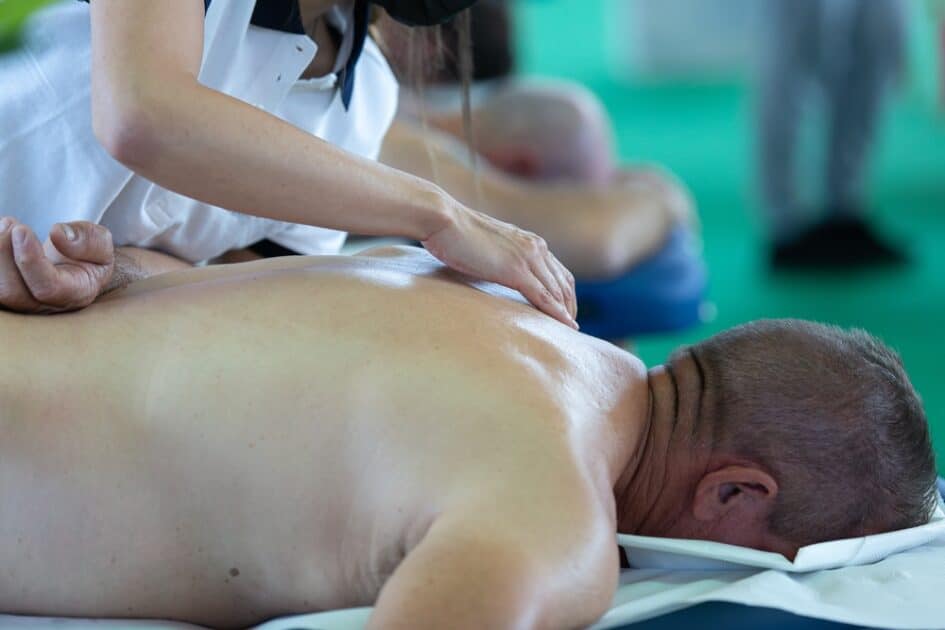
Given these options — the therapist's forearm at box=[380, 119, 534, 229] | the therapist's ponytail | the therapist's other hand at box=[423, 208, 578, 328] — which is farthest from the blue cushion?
the therapist's other hand at box=[423, 208, 578, 328]

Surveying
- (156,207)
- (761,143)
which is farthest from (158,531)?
(761,143)

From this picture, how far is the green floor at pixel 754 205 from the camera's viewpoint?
3.68 meters

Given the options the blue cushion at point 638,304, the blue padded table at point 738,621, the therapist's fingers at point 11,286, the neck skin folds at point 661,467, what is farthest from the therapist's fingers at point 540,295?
the blue cushion at point 638,304

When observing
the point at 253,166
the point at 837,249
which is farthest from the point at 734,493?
the point at 837,249

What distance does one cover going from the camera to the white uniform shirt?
1.51 metres

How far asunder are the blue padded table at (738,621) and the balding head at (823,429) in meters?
0.19

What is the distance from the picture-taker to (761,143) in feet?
14.6

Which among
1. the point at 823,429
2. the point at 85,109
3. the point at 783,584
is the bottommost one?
the point at 783,584

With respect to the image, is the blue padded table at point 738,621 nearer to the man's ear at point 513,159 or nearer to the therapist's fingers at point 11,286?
the therapist's fingers at point 11,286

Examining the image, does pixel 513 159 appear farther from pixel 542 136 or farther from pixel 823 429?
pixel 823 429

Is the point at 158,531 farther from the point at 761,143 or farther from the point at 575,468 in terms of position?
the point at 761,143

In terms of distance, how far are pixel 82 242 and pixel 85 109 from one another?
0.82ft

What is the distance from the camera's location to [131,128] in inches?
48.6

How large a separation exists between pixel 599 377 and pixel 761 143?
10.7ft
